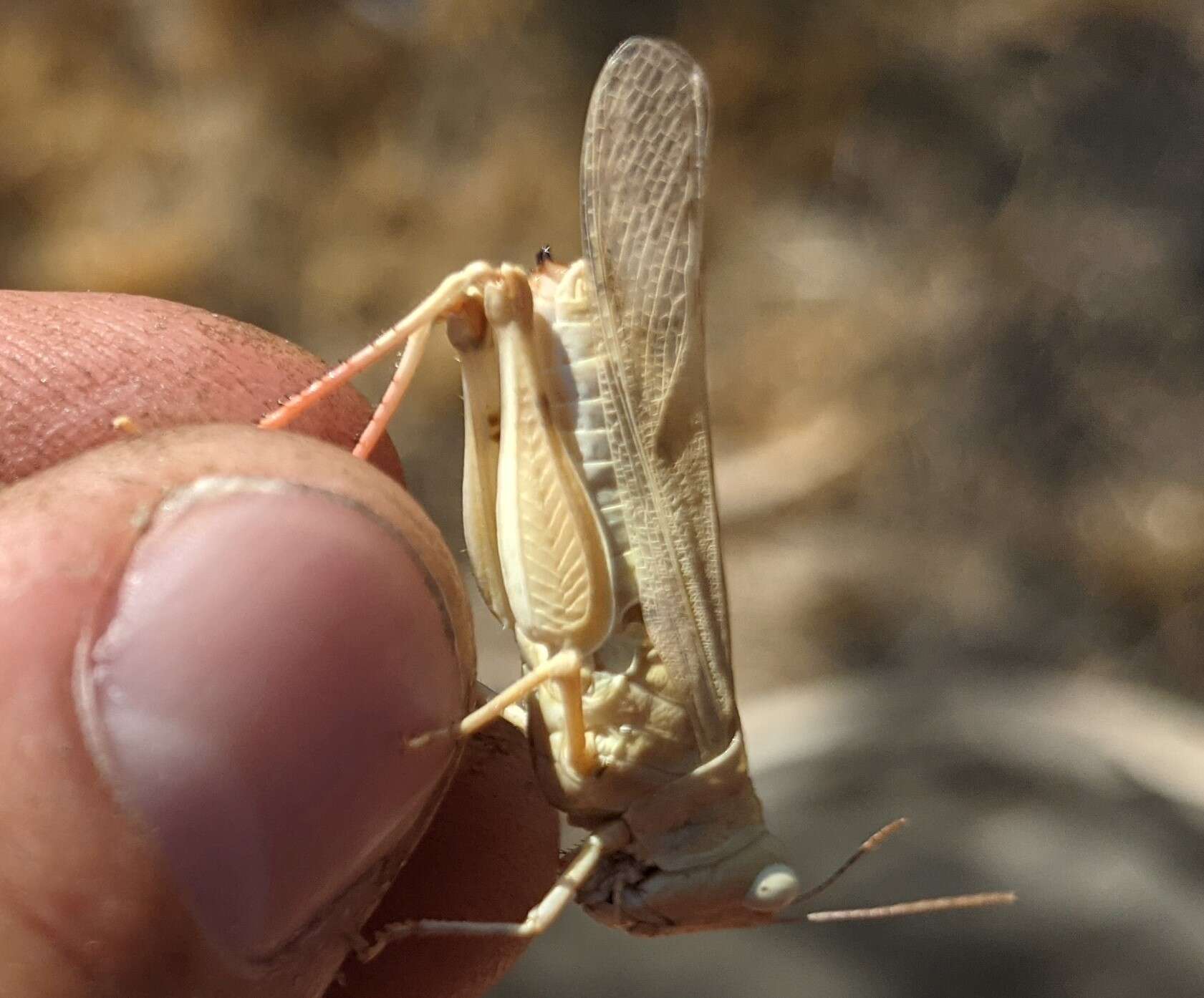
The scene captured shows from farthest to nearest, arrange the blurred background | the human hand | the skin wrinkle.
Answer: the blurred background → the skin wrinkle → the human hand

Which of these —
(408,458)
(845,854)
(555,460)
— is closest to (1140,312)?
(845,854)

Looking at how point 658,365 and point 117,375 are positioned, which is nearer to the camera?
point 658,365

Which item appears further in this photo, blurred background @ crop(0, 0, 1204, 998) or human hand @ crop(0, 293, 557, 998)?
blurred background @ crop(0, 0, 1204, 998)

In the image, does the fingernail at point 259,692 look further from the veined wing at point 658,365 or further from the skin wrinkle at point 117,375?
the skin wrinkle at point 117,375

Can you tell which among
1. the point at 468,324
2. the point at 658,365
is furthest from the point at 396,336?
the point at 658,365

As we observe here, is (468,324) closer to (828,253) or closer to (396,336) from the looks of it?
(396,336)

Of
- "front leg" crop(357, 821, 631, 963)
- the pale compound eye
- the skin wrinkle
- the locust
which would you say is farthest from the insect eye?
the pale compound eye

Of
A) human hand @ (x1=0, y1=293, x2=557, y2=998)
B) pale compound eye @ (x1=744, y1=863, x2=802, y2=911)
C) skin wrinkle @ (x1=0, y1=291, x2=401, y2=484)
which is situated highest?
skin wrinkle @ (x1=0, y1=291, x2=401, y2=484)

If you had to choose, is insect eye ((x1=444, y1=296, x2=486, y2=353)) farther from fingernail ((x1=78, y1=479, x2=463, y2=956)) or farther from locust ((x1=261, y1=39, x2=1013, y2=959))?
fingernail ((x1=78, y1=479, x2=463, y2=956))
